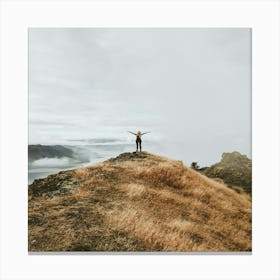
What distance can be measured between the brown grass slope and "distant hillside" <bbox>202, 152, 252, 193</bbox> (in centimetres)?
14

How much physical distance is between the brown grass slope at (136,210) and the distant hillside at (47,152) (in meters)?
0.36

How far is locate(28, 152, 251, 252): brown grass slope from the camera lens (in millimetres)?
5781

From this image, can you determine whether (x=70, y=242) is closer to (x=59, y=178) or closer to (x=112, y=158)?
(x=59, y=178)

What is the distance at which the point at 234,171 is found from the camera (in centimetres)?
611

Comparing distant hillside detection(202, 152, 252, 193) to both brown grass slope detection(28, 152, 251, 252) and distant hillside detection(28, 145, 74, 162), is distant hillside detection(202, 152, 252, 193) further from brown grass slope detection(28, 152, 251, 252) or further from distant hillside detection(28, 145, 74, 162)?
distant hillside detection(28, 145, 74, 162)

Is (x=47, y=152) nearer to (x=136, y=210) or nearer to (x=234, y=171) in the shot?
(x=136, y=210)

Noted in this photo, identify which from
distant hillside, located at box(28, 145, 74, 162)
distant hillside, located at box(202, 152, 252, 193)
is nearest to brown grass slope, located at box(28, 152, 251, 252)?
distant hillside, located at box(202, 152, 252, 193)

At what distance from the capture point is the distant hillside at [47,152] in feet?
19.7

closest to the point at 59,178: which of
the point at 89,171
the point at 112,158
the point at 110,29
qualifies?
the point at 89,171

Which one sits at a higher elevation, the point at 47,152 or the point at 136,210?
the point at 47,152
